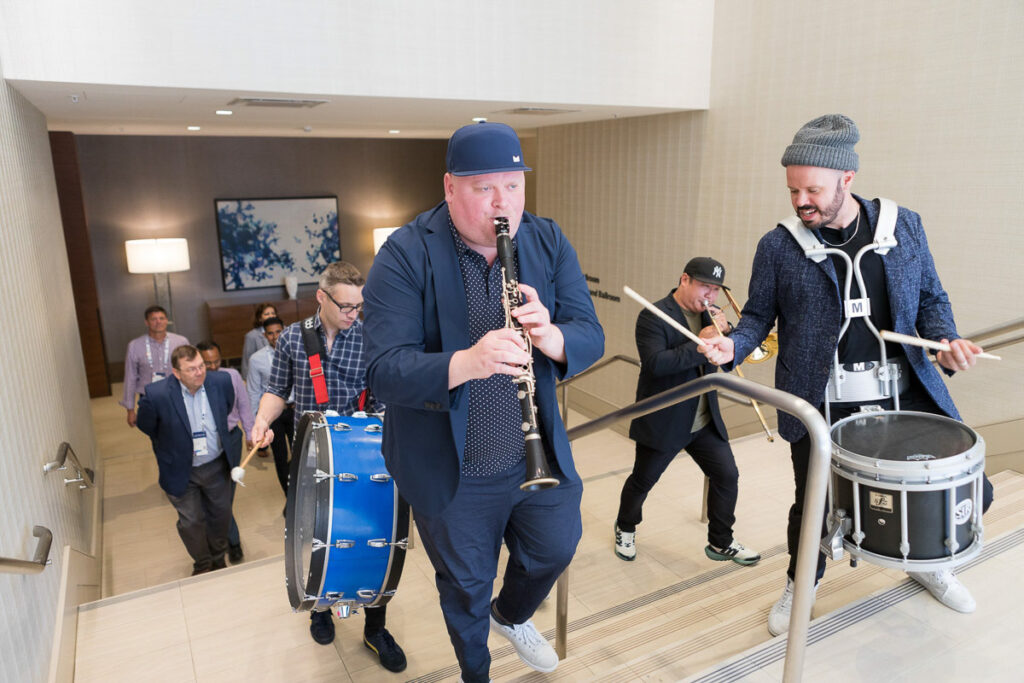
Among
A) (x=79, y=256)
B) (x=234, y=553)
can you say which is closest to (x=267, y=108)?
(x=234, y=553)

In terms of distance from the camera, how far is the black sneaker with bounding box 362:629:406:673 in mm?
2822

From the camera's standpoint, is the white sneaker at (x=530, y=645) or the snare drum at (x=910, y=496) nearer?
the snare drum at (x=910, y=496)

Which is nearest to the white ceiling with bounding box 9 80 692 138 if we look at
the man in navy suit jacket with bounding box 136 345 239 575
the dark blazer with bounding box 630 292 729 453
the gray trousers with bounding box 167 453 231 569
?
the man in navy suit jacket with bounding box 136 345 239 575

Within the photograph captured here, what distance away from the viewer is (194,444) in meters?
4.35

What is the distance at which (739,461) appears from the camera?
4742 mm

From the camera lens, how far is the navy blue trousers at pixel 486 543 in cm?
198

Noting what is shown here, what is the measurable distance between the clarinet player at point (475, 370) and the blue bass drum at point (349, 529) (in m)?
0.48

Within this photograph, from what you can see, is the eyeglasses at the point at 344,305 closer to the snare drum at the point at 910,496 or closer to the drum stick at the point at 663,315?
the drum stick at the point at 663,315

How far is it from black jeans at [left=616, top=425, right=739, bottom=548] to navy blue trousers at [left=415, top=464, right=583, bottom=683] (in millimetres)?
1509

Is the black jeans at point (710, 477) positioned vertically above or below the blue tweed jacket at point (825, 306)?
below

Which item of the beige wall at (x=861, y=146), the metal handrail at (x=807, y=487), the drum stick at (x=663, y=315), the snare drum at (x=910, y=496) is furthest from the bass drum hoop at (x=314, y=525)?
the beige wall at (x=861, y=146)

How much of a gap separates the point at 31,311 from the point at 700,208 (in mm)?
4779

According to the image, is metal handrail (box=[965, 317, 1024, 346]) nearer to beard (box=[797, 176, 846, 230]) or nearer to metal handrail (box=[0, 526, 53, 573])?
beard (box=[797, 176, 846, 230])

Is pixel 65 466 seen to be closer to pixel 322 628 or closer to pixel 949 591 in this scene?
pixel 322 628
